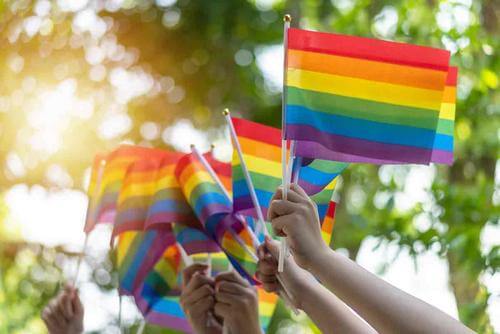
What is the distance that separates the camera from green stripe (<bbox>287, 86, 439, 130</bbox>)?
7.23ft

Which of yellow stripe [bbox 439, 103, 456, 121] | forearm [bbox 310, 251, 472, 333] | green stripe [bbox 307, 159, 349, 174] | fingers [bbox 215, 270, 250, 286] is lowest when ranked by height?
fingers [bbox 215, 270, 250, 286]

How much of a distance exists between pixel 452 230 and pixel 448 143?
2.07 meters

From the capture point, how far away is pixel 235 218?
280cm

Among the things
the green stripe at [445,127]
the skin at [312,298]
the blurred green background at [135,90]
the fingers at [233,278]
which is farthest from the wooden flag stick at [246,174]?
the blurred green background at [135,90]

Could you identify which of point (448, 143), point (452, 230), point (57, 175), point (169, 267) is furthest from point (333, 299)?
point (57, 175)

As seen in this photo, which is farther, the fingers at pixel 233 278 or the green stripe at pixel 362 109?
the fingers at pixel 233 278

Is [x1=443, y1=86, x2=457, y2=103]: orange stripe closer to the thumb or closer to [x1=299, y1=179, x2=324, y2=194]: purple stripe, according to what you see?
[x1=299, y1=179, x2=324, y2=194]: purple stripe

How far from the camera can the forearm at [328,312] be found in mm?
1891

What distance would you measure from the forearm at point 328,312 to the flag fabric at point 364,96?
0.33m

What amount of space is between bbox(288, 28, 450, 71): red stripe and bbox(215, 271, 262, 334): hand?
705mm

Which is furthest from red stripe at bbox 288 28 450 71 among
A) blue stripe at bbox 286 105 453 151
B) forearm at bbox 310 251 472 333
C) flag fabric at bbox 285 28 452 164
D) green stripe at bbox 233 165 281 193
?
forearm at bbox 310 251 472 333

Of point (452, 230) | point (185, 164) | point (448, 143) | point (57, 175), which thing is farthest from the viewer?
point (57, 175)

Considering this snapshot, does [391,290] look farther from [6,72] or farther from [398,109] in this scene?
[6,72]

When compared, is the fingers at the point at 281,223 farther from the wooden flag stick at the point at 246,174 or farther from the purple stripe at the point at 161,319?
the purple stripe at the point at 161,319
